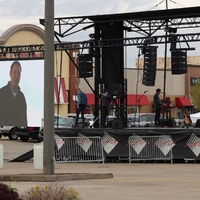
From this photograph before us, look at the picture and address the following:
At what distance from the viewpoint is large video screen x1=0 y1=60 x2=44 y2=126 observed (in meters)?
36.6

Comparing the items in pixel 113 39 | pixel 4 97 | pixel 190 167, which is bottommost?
pixel 190 167

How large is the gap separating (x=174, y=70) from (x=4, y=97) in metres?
10.2

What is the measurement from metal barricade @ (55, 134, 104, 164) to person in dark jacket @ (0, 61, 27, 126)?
10378mm

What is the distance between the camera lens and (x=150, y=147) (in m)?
25.8

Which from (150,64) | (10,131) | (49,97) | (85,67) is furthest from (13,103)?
(49,97)

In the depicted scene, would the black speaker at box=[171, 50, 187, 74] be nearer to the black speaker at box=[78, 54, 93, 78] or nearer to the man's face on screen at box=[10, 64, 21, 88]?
the black speaker at box=[78, 54, 93, 78]

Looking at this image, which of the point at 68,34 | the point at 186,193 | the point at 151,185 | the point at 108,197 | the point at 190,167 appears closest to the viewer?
the point at 108,197

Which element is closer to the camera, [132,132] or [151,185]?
[151,185]

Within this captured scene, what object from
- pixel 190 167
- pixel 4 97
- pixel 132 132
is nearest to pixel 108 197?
pixel 190 167

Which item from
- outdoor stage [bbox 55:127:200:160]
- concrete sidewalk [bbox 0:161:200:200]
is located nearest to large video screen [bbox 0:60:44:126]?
outdoor stage [bbox 55:127:200:160]

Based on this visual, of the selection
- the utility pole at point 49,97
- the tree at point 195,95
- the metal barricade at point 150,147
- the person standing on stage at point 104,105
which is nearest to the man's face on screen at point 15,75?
the person standing on stage at point 104,105

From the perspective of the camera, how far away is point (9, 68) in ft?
120

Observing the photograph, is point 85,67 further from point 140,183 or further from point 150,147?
point 140,183

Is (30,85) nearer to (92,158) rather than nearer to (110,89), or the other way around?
(110,89)
